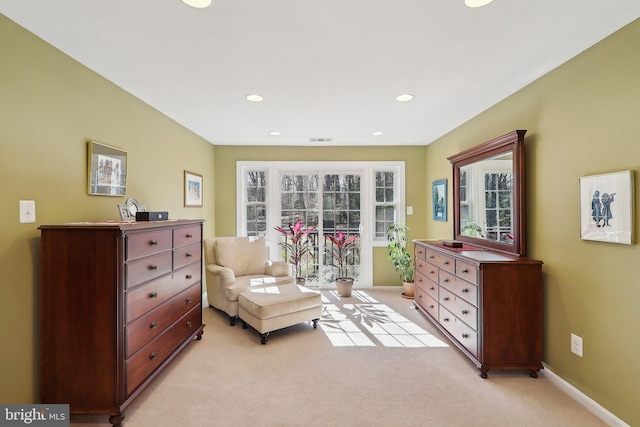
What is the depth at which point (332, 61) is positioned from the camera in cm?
226

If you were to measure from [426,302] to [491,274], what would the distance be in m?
1.40

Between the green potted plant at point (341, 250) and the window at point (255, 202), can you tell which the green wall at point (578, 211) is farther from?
the window at point (255, 202)

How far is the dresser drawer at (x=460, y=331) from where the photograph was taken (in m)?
2.60

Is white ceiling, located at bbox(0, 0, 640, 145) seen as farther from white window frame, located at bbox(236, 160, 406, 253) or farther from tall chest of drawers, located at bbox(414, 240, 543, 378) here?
white window frame, located at bbox(236, 160, 406, 253)

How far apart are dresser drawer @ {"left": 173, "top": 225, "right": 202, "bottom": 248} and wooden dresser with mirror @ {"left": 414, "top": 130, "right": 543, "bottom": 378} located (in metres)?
2.54

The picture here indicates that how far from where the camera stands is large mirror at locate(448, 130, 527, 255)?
2701 millimetres

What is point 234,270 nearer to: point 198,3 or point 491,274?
point 491,274

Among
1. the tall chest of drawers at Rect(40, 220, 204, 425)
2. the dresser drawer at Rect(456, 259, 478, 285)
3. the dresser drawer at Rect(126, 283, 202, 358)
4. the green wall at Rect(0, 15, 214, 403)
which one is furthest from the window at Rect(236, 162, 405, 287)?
the tall chest of drawers at Rect(40, 220, 204, 425)

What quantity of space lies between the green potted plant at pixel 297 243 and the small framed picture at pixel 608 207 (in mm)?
3551

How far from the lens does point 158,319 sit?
2385mm

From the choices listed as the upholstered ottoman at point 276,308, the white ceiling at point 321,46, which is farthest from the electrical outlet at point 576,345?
the upholstered ottoman at point 276,308

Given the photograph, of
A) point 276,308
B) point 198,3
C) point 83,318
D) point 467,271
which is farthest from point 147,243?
point 467,271

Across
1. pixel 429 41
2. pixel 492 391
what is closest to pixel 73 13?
pixel 429 41

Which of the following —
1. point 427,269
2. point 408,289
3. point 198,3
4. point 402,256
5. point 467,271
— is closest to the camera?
point 198,3
